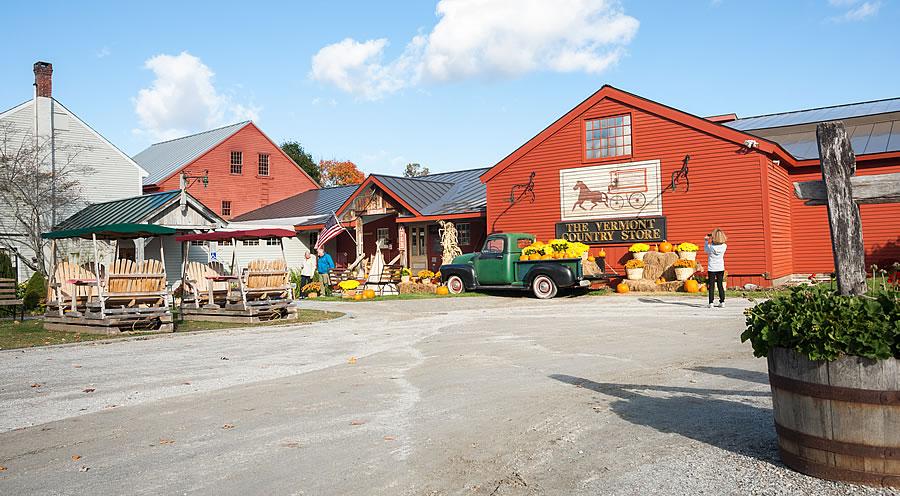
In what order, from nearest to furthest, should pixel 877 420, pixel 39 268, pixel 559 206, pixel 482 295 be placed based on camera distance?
pixel 877 420, pixel 482 295, pixel 559 206, pixel 39 268

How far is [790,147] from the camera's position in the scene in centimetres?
2598

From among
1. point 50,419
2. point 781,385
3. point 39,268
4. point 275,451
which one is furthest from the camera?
point 39,268

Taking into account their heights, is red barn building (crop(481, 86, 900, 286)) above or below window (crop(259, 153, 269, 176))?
below

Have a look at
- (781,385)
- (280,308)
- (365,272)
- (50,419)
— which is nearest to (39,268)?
(365,272)

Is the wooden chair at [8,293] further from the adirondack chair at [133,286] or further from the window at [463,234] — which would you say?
the window at [463,234]

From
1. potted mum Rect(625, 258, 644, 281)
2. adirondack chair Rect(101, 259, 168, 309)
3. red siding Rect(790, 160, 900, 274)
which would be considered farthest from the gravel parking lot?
red siding Rect(790, 160, 900, 274)

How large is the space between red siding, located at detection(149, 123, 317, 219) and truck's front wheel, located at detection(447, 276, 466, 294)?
21.8 meters

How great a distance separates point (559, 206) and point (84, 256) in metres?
18.4

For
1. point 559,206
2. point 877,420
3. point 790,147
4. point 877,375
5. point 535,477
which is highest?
point 790,147

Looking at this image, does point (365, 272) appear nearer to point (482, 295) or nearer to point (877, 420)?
point (482, 295)

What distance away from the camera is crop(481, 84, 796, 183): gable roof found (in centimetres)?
2205

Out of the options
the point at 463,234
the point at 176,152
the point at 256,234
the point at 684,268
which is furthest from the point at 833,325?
the point at 176,152

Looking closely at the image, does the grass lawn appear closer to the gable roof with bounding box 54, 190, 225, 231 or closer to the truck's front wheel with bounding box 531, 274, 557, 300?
the truck's front wheel with bounding box 531, 274, 557, 300

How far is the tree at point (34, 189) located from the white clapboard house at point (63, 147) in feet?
0.13
